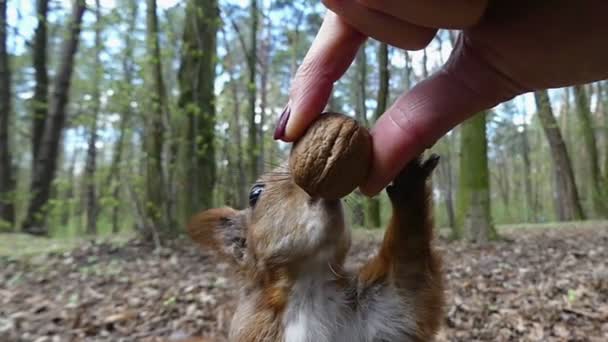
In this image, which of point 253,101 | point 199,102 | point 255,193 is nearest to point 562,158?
point 253,101

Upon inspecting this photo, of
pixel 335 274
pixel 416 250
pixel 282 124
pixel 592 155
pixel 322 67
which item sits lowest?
pixel 335 274

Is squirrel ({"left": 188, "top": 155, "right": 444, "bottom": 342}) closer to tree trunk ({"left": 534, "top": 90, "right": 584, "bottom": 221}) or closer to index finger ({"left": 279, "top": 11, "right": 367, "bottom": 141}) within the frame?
index finger ({"left": 279, "top": 11, "right": 367, "bottom": 141})

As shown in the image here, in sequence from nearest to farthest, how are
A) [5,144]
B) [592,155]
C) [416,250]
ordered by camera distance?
[416,250] < [5,144] < [592,155]

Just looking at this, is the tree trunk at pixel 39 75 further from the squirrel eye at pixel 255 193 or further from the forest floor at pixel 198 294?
the squirrel eye at pixel 255 193

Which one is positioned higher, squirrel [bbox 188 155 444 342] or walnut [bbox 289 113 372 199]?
walnut [bbox 289 113 372 199]

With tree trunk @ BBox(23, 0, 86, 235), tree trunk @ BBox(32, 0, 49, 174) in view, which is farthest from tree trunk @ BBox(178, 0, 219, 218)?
tree trunk @ BBox(32, 0, 49, 174)

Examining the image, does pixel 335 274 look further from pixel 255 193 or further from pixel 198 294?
pixel 198 294
